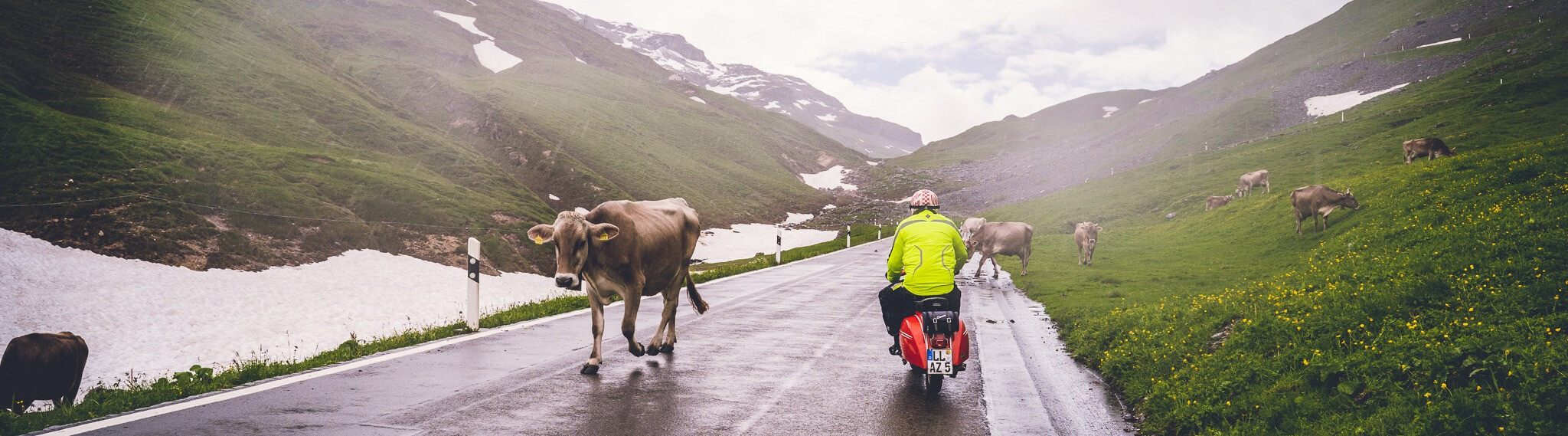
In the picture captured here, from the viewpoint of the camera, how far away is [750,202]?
351 feet

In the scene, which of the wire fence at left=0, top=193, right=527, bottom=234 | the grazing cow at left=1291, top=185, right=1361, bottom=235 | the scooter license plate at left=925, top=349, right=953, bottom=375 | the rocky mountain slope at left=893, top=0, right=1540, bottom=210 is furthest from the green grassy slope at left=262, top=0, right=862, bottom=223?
the scooter license plate at left=925, top=349, right=953, bottom=375

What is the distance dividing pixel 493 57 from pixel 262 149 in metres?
125

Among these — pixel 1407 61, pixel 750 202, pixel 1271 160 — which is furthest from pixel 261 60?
pixel 1407 61

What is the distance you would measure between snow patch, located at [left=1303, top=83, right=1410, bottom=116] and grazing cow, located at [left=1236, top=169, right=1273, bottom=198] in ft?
165

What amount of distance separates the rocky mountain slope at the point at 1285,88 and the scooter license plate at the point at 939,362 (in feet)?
285

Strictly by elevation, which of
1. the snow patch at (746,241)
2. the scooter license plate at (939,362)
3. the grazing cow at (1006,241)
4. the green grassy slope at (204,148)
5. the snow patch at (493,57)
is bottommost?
the snow patch at (746,241)

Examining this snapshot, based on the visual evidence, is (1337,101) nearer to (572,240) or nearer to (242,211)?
(572,240)

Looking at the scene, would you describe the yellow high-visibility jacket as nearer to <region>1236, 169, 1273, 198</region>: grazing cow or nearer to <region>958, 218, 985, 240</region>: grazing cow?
<region>958, 218, 985, 240</region>: grazing cow

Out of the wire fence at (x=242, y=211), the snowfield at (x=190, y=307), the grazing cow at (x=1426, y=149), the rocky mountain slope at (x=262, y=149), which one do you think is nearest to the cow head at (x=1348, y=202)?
the grazing cow at (x=1426, y=149)

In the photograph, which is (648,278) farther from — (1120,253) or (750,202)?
(750,202)

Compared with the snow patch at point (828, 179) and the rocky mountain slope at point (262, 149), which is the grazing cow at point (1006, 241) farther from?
the snow patch at point (828, 179)

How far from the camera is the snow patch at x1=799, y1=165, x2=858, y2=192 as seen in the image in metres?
156

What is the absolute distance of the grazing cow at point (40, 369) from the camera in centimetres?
945

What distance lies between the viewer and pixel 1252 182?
151 feet
